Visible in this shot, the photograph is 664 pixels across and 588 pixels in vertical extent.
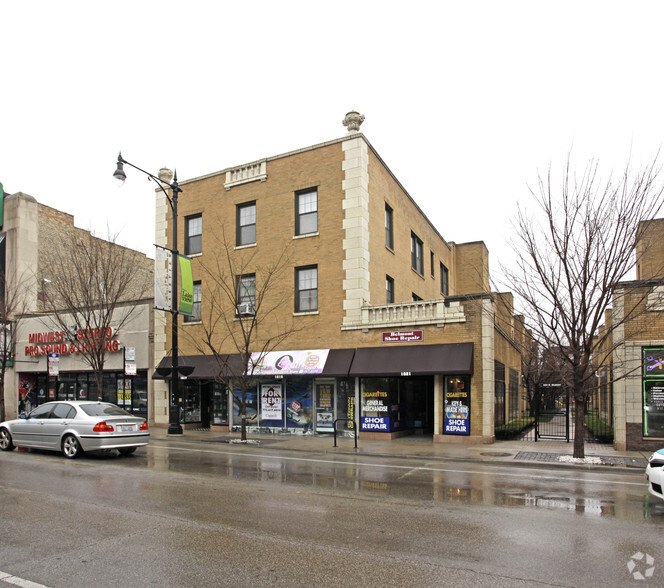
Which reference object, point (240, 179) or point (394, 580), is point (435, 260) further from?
point (394, 580)

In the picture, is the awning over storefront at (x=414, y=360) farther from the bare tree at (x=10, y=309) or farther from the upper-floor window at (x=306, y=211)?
the bare tree at (x=10, y=309)

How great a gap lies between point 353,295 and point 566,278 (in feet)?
26.2

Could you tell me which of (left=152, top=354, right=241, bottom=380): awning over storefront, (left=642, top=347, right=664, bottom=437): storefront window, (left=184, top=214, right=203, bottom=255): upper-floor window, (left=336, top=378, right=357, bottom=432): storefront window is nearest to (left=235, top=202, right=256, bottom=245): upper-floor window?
(left=184, top=214, right=203, bottom=255): upper-floor window

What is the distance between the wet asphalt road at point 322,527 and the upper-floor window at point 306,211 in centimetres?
1177

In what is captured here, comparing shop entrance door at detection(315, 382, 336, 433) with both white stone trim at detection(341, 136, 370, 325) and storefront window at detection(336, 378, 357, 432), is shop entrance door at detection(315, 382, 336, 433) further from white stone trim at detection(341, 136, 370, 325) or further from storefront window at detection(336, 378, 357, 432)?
white stone trim at detection(341, 136, 370, 325)

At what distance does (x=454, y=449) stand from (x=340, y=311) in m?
6.68

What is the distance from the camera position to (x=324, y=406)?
21141 mm

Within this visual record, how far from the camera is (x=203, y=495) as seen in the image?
31.4 feet

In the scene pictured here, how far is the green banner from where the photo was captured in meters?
22.2

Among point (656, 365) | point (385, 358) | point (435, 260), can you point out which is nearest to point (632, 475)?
point (656, 365)

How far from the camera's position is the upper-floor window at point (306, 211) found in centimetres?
2247

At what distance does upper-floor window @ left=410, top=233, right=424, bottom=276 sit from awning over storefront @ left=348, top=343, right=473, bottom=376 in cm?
887

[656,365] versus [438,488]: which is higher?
[656,365]

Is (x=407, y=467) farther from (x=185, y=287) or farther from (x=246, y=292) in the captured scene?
(x=185, y=287)
